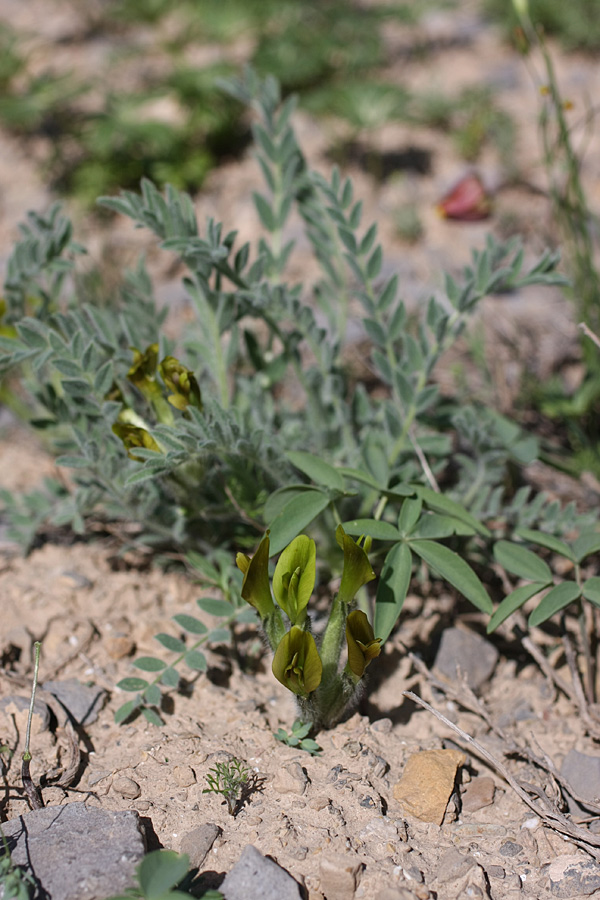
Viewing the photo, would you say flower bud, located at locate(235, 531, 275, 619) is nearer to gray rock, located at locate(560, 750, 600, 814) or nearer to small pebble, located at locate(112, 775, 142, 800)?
small pebble, located at locate(112, 775, 142, 800)

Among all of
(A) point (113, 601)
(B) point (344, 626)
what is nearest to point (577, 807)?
(B) point (344, 626)

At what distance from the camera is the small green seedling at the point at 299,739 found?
2.02m

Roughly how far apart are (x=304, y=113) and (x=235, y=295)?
→ 9.95 ft

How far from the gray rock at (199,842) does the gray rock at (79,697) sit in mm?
499

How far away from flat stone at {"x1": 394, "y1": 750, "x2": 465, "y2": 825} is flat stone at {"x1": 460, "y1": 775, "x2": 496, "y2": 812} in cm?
7

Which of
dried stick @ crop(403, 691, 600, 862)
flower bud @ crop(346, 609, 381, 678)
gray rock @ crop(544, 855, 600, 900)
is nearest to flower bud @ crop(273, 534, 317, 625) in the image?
flower bud @ crop(346, 609, 381, 678)

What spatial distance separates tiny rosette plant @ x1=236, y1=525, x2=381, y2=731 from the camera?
1786 mm

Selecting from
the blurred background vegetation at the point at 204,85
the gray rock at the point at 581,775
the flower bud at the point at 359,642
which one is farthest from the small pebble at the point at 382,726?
the blurred background vegetation at the point at 204,85

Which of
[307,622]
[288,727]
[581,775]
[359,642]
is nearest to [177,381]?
[307,622]

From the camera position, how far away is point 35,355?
2.38m

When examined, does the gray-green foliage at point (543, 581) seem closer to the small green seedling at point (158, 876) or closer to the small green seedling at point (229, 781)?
the small green seedling at point (229, 781)

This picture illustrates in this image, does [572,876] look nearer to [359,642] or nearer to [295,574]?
[359,642]

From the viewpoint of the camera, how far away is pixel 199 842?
5.86 feet

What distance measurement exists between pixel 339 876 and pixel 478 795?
18.6 inches
